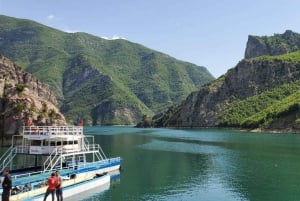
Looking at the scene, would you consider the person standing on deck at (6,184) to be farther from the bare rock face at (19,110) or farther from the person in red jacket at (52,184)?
the bare rock face at (19,110)

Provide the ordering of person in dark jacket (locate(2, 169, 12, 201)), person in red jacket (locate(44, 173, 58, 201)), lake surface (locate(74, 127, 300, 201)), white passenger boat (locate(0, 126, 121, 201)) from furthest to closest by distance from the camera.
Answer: lake surface (locate(74, 127, 300, 201)) < white passenger boat (locate(0, 126, 121, 201)) < person in red jacket (locate(44, 173, 58, 201)) < person in dark jacket (locate(2, 169, 12, 201))

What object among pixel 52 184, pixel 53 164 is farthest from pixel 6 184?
pixel 53 164

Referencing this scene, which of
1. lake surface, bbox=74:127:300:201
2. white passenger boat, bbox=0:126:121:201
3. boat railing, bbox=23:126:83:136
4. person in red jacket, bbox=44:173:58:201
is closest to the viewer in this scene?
person in red jacket, bbox=44:173:58:201

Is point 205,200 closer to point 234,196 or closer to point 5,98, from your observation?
point 234,196

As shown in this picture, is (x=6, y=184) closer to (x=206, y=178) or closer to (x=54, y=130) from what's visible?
(x=54, y=130)

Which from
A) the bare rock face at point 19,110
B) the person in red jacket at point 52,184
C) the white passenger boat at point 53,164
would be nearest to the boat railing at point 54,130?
the white passenger boat at point 53,164

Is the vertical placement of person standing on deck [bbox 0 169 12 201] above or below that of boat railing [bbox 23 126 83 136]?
below

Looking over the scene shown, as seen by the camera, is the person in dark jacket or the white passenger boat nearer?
the person in dark jacket

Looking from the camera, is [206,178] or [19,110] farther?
[19,110]

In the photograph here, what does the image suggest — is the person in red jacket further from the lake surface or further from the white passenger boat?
the lake surface

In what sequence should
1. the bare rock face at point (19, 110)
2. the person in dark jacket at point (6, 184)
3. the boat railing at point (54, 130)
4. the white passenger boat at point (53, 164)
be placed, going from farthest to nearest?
A: the bare rock face at point (19, 110) → the boat railing at point (54, 130) → the white passenger boat at point (53, 164) → the person in dark jacket at point (6, 184)

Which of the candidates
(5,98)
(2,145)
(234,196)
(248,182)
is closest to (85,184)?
(234,196)

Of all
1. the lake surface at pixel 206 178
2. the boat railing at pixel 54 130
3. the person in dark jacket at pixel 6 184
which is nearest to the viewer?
the person in dark jacket at pixel 6 184

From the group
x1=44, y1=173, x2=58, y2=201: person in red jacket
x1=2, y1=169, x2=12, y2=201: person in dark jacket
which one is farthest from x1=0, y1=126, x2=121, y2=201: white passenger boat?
x1=2, y1=169, x2=12, y2=201: person in dark jacket
